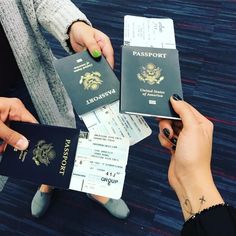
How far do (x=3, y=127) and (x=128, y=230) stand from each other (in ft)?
2.58

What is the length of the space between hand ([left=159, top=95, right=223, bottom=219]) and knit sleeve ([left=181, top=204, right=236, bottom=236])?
0.04 m

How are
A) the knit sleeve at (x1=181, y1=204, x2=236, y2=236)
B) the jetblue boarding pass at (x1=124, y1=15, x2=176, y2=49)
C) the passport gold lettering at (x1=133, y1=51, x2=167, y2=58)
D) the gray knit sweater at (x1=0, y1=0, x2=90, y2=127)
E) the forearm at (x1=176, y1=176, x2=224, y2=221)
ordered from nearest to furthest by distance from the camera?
the knit sleeve at (x1=181, y1=204, x2=236, y2=236) → the forearm at (x1=176, y1=176, x2=224, y2=221) → the gray knit sweater at (x1=0, y1=0, x2=90, y2=127) → the passport gold lettering at (x1=133, y1=51, x2=167, y2=58) → the jetblue boarding pass at (x1=124, y1=15, x2=176, y2=49)

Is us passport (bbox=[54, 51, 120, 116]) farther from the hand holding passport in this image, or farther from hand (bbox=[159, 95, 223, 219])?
hand (bbox=[159, 95, 223, 219])

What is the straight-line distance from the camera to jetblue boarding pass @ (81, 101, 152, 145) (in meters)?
0.94

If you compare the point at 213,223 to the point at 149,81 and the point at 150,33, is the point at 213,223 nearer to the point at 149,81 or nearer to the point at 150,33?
the point at 149,81

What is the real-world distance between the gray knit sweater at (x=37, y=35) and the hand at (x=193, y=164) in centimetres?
42

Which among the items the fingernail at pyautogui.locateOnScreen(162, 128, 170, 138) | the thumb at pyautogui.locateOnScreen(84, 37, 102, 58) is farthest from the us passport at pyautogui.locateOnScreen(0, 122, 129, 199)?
the thumb at pyautogui.locateOnScreen(84, 37, 102, 58)

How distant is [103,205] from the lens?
1.45 metres

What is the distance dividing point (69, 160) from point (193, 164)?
335 millimetres

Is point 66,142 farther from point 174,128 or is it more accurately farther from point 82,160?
point 174,128

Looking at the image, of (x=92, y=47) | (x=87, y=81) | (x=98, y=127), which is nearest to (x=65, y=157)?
(x=98, y=127)

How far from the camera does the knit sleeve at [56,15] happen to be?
3.20ft

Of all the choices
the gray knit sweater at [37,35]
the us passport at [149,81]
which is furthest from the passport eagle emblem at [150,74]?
the gray knit sweater at [37,35]

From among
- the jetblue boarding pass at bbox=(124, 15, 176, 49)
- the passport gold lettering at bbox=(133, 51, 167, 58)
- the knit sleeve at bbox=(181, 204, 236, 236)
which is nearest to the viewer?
the knit sleeve at bbox=(181, 204, 236, 236)
